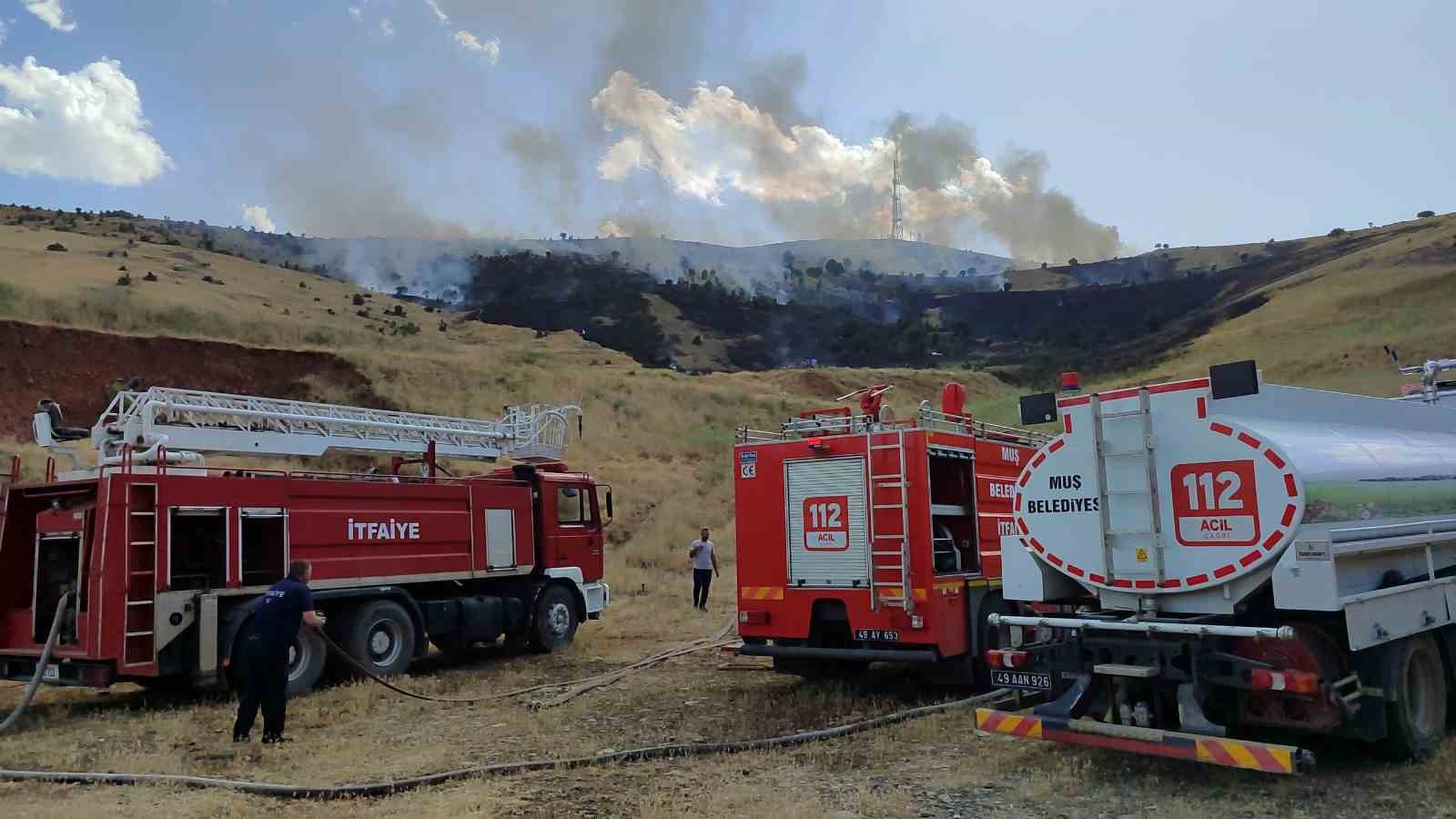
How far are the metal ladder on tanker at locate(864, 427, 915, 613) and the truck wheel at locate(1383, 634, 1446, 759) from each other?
3873 mm

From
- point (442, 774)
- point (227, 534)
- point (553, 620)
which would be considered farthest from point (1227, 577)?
point (553, 620)

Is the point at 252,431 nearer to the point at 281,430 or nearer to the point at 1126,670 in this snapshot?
the point at 281,430

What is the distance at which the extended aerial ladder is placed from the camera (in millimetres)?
11133

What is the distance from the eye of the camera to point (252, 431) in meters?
12.2

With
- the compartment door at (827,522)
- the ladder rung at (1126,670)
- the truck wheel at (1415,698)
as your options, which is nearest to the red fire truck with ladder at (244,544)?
the compartment door at (827,522)

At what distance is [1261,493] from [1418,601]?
1879 mm

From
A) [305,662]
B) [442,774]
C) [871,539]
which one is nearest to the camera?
[442,774]

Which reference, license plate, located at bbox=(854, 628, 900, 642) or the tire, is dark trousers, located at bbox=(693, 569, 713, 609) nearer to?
the tire

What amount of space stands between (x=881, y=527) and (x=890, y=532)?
122 mm

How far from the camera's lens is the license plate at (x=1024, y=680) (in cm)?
746

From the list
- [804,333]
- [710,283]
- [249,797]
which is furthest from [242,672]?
[710,283]

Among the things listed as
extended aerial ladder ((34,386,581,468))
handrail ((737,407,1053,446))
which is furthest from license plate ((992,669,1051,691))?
extended aerial ladder ((34,386,581,468))

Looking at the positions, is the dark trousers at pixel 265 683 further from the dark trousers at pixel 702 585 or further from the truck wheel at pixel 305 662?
the dark trousers at pixel 702 585

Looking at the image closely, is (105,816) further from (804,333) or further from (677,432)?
(804,333)
